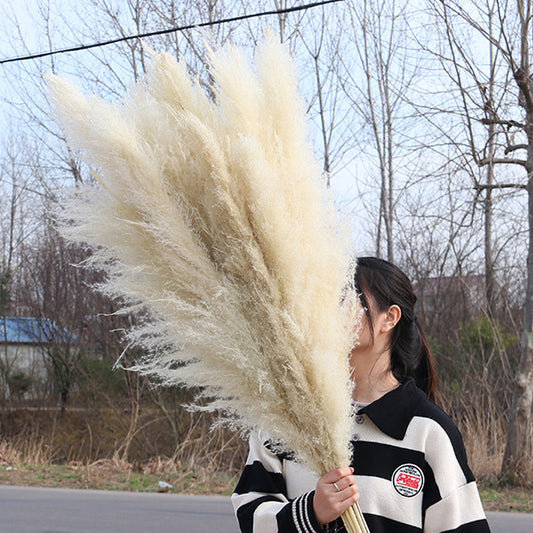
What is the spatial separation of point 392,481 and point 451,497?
0.15 meters

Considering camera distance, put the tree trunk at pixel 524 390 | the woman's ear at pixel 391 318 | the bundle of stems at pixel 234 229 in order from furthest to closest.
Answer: the tree trunk at pixel 524 390
the woman's ear at pixel 391 318
the bundle of stems at pixel 234 229

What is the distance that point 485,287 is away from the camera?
12.1 metres

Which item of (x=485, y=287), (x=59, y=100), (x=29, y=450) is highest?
(x=485, y=287)

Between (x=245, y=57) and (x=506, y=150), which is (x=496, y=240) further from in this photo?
(x=245, y=57)

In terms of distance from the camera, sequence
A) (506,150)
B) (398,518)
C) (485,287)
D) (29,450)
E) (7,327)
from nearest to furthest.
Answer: (398,518)
(506,150)
(29,450)
(485,287)
(7,327)

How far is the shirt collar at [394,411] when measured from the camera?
1810 mm

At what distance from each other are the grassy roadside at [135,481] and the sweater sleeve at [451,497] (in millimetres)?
5328

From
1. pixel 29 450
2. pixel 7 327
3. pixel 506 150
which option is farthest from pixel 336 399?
pixel 7 327

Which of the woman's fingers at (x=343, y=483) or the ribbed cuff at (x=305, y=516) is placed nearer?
the woman's fingers at (x=343, y=483)

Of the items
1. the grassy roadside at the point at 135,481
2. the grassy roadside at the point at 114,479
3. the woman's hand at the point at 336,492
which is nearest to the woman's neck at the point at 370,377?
the woman's hand at the point at 336,492

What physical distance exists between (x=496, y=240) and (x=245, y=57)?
1197cm

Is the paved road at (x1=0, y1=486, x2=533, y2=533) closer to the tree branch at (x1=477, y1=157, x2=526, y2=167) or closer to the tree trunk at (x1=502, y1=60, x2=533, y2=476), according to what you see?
the tree trunk at (x1=502, y1=60, x2=533, y2=476)

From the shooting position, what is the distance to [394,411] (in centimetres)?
184

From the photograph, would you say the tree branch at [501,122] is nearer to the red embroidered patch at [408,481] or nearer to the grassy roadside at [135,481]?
the grassy roadside at [135,481]
